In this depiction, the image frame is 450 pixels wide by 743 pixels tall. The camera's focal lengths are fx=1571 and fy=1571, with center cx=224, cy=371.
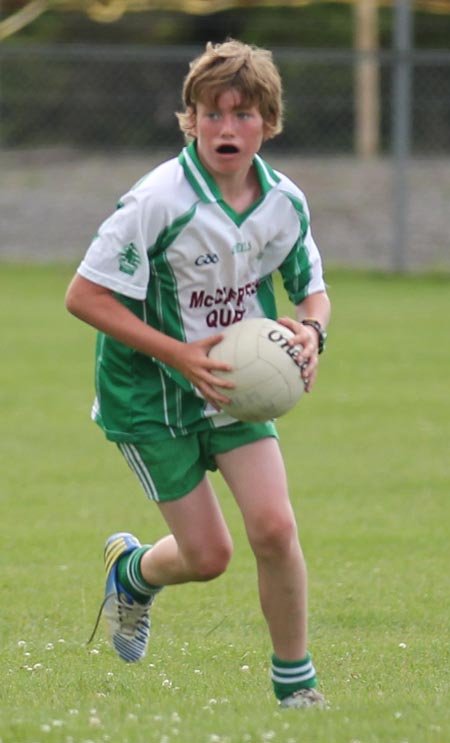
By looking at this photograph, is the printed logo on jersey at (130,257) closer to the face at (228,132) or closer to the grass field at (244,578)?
the face at (228,132)

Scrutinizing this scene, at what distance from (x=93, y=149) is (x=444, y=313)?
294 inches

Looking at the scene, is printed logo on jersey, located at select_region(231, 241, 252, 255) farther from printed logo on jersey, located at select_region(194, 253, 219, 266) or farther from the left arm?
the left arm

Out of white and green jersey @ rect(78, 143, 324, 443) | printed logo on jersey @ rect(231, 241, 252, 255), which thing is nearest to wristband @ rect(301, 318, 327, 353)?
white and green jersey @ rect(78, 143, 324, 443)

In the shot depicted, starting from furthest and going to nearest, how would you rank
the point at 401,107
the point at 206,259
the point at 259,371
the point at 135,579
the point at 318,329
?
the point at 401,107
the point at 135,579
the point at 318,329
the point at 206,259
the point at 259,371

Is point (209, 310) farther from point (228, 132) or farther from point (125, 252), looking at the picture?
point (228, 132)

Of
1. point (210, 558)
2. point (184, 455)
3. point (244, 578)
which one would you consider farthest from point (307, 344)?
point (244, 578)

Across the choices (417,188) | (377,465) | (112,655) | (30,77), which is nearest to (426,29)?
(417,188)

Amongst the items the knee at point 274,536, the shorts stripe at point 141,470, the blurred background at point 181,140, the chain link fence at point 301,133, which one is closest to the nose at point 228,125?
the shorts stripe at point 141,470

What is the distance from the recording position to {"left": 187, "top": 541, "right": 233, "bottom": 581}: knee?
17.2ft

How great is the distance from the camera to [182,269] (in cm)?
499

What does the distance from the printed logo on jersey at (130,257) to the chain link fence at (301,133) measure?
15.4m

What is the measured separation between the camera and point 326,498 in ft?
29.5

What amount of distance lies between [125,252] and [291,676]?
142 centimetres

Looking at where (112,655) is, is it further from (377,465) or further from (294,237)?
(377,465)
